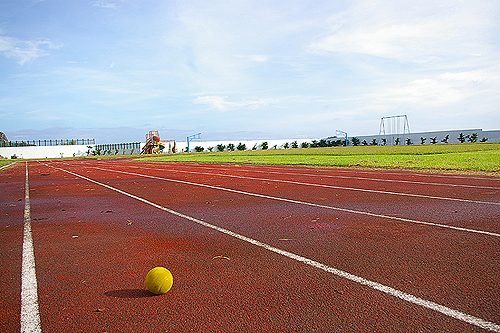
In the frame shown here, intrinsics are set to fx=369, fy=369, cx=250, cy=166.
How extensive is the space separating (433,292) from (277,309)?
1.40 metres

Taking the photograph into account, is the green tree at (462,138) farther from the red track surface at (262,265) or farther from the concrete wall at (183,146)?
the red track surface at (262,265)

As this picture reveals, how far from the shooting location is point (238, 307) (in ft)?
9.98

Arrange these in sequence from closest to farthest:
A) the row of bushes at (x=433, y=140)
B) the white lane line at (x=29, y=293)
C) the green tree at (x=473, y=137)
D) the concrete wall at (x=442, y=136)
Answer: the white lane line at (x=29, y=293) → the green tree at (x=473, y=137) → the row of bushes at (x=433, y=140) → the concrete wall at (x=442, y=136)

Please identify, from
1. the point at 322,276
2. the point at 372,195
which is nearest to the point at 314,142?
the point at 372,195

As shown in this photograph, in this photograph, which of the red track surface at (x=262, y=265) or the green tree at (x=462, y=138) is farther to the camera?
the green tree at (x=462, y=138)

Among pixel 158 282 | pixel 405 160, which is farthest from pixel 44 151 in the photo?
pixel 158 282

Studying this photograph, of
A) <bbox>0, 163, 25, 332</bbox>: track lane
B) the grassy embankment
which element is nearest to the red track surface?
<bbox>0, 163, 25, 332</bbox>: track lane

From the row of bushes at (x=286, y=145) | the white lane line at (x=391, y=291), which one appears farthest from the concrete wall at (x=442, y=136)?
the white lane line at (x=391, y=291)

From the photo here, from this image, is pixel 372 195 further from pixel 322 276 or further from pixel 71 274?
pixel 71 274

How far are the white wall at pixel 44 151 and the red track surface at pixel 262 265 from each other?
64148 mm

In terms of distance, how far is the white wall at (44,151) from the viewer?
203 ft

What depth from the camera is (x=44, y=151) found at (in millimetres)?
64688

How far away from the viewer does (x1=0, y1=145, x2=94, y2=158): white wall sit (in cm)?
6197

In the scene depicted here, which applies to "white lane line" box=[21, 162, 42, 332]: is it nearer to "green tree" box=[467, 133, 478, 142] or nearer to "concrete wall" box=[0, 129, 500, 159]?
"concrete wall" box=[0, 129, 500, 159]
